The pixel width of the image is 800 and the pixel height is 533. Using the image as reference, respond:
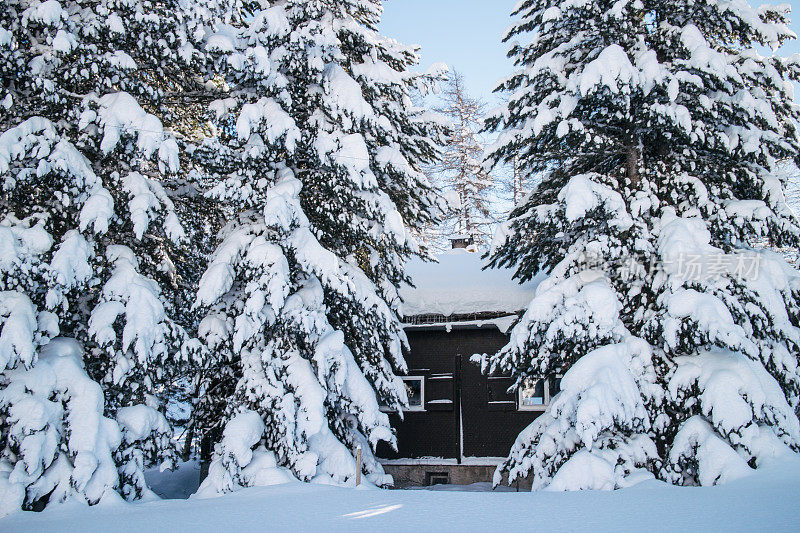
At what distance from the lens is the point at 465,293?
13680 mm

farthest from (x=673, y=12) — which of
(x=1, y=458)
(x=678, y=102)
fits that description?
(x=1, y=458)

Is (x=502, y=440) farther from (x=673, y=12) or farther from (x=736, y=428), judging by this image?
(x=673, y=12)

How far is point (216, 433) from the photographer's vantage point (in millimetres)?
9227

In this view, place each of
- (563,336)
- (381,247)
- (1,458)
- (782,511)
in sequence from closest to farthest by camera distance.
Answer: (782,511), (1,458), (563,336), (381,247)

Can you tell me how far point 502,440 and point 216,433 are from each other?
22.5 ft

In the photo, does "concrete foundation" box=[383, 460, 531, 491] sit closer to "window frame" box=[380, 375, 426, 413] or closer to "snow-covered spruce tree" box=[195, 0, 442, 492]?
"window frame" box=[380, 375, 426, 413]

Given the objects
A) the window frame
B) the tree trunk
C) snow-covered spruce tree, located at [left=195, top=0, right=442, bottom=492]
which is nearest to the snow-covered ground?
snow-covered spruce tree, located at [left=195, top=0, right=442, bottom=492]

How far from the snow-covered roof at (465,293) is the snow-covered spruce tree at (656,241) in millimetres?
2847

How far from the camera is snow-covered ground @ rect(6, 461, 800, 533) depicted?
498cm

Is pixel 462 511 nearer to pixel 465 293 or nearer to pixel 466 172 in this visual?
pixel 465 293

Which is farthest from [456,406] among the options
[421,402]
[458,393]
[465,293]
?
[465,293]

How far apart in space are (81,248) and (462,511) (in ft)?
20.3

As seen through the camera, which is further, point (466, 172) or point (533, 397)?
point (466, 172)

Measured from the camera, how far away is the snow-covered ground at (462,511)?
4.98m
